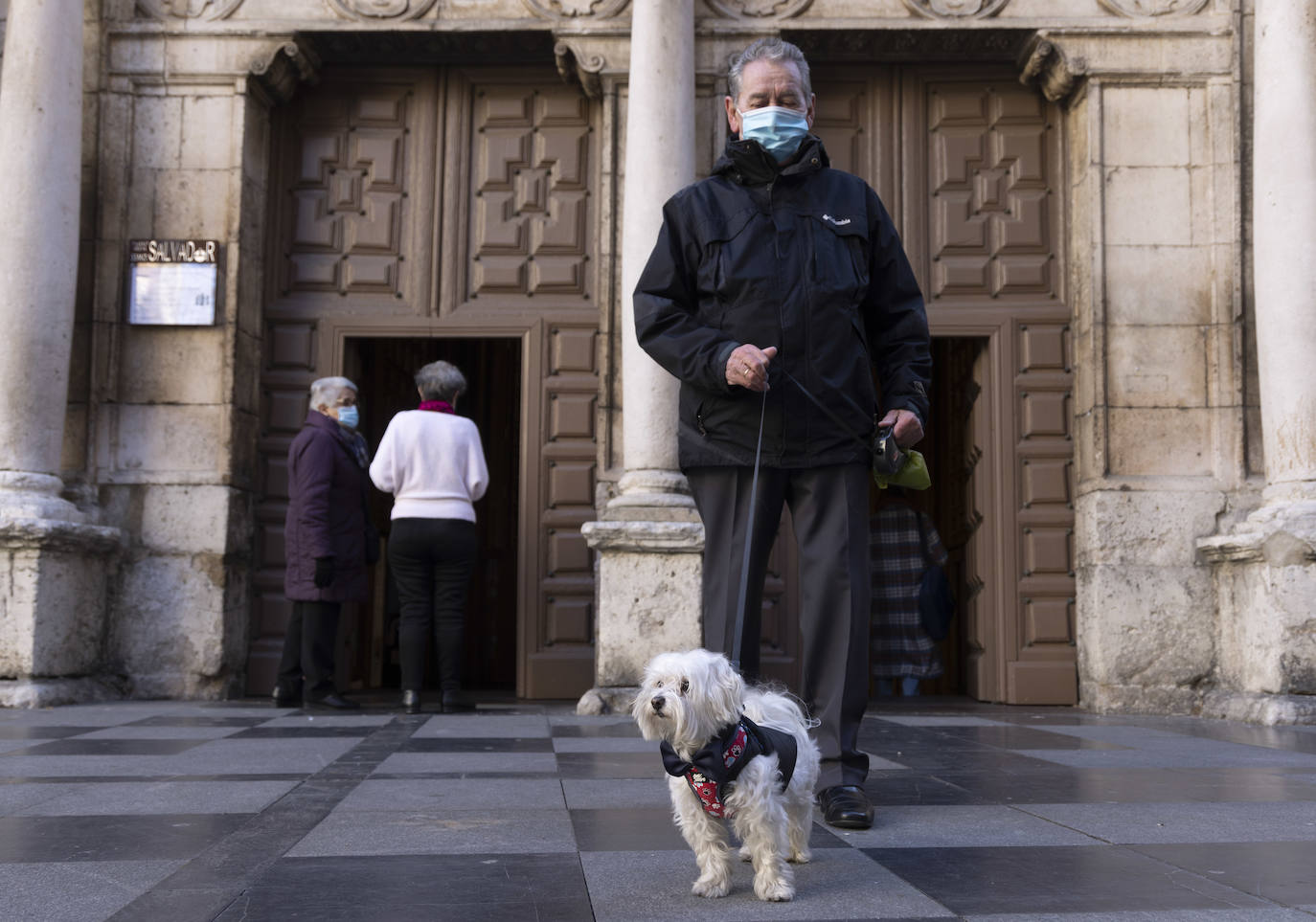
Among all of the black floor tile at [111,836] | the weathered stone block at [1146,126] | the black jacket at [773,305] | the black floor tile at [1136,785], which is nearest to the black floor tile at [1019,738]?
the black floor tile at [1136,785]

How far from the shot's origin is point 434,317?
9.17m

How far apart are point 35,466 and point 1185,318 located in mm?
7519

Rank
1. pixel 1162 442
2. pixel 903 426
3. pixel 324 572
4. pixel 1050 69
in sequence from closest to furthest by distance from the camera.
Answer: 1. pixel 903 426
2. pixel 324 572
3. pixel 1162 442
4. pixel 1050 69

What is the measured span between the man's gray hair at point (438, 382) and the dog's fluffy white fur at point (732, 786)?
5.26m

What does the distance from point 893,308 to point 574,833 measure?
5.95 feet

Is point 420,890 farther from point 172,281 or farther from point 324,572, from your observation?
point 172,281

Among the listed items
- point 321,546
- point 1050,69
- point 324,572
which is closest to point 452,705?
point 324,572

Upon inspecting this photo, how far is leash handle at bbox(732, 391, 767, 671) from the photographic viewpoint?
3.22 m

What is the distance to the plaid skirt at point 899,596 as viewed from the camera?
969 centimetres

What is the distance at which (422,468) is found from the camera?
7461 mm

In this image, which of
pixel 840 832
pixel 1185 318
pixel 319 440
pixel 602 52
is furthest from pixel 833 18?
pixel 840 832

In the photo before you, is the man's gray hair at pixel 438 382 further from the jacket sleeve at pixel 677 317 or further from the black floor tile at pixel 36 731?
the jacket sleeve at pixel 677 317

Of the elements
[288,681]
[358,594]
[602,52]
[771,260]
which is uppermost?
[602,52]

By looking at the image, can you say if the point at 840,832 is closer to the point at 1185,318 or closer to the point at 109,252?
the point at 1185,318
